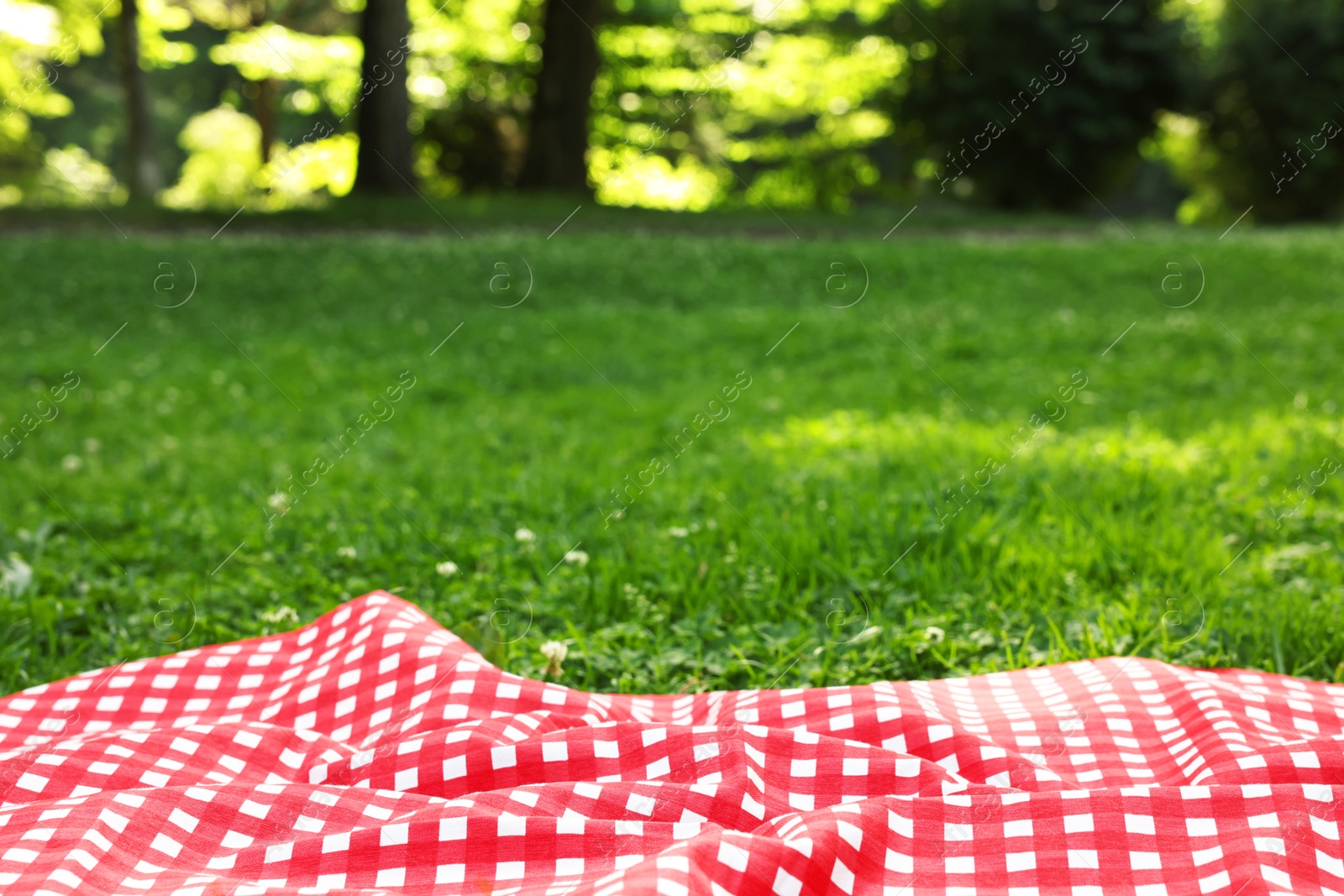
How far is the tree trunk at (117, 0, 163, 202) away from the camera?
21.9m

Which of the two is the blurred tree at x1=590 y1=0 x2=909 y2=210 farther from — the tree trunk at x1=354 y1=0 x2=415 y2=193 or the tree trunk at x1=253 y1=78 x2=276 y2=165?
the tree trunk at x1=253 y1=78 x2=276 y2=165

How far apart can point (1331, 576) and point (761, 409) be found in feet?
11.5

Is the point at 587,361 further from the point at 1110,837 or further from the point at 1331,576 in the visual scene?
the point at 1110,837

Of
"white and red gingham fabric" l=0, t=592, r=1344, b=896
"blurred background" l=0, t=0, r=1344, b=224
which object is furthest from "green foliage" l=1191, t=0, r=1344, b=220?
"white and red gingham fabric" l=0, t=592, r=1344, b=896

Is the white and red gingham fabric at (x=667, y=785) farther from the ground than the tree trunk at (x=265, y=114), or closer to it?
farther from the ground

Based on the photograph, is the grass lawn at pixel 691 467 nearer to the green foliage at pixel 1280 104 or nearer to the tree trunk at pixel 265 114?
the green foliage at pixel 1280 104

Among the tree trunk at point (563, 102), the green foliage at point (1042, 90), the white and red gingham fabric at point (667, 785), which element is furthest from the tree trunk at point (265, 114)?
the white and red gingham fabric at point (667, 785)

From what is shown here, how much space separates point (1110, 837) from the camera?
1663mm

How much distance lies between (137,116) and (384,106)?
10141mm

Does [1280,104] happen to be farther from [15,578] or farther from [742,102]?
[15,578]

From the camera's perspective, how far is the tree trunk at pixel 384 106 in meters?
15.0

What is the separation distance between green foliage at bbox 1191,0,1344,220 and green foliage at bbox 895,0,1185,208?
4.18ft

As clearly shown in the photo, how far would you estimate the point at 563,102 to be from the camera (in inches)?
734

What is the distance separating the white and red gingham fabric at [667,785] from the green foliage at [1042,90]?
2163cm
